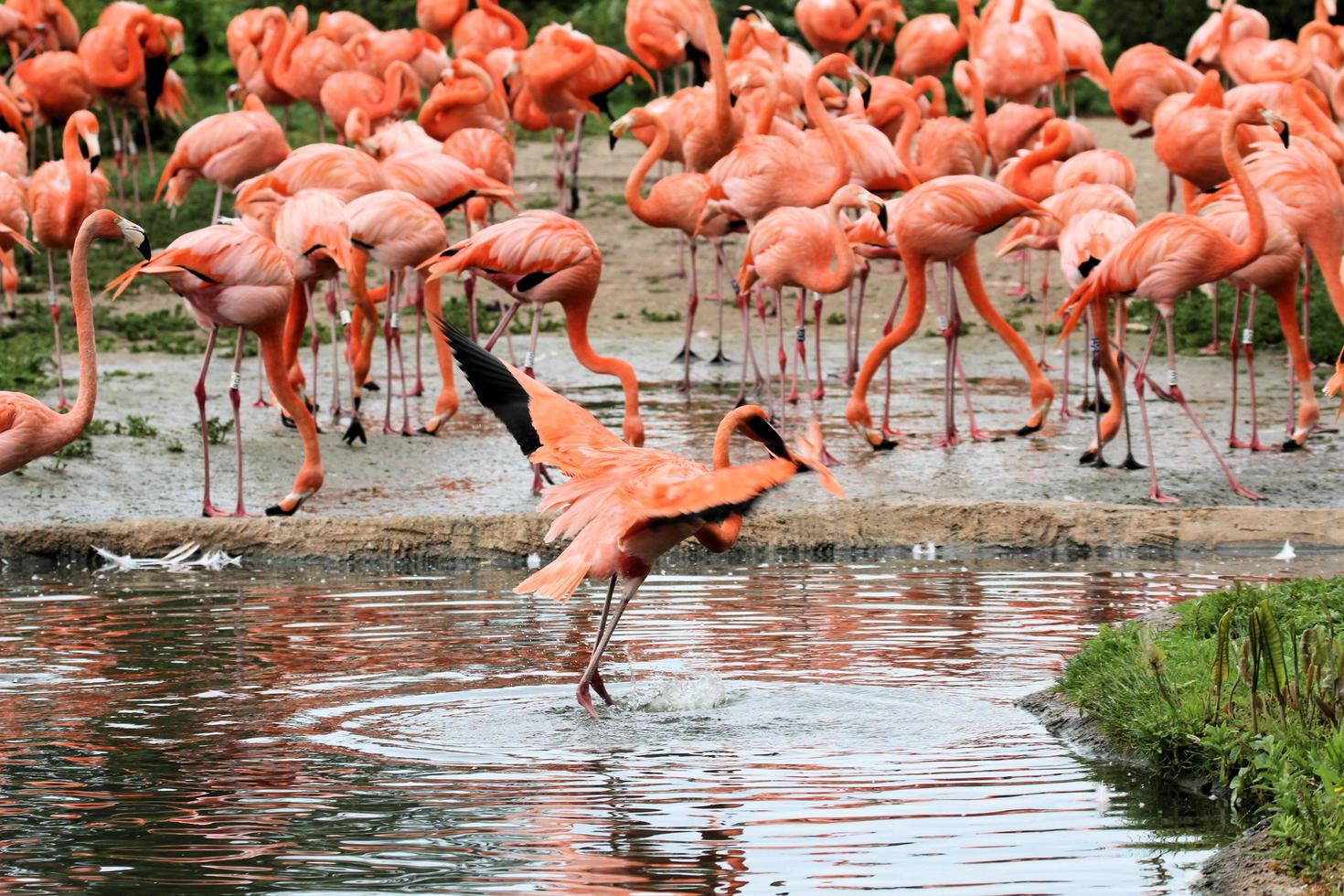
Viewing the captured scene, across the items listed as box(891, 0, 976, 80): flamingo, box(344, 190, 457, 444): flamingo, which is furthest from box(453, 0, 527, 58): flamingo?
box(344, 190, 457, 444): flamingo

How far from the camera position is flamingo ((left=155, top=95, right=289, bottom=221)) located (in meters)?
10.8

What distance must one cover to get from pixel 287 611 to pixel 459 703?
4.47 ft

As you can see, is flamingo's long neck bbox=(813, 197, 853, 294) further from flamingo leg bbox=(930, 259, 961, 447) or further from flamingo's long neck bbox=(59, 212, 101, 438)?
flamingo's long neck bbox=(59, 212, 101, 438)

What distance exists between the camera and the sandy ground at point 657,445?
25.9ft

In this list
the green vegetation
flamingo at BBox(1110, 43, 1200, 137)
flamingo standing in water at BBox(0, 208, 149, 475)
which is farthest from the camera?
flamingo at BBox(1110, 43, 1200, 137)

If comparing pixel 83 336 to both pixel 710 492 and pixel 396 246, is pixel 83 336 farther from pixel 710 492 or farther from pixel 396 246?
pixel 710 492

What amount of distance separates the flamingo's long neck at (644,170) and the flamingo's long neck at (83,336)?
13.0 ft

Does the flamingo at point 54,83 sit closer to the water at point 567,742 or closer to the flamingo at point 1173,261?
the water at point 567,742

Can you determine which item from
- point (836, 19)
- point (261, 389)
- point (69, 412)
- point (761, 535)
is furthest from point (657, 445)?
point (836, 19)

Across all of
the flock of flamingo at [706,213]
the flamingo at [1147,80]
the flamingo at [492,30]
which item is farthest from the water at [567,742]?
the flamingo at [492,30]

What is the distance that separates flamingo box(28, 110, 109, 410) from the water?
343 centimetres

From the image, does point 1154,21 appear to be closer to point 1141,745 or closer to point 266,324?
point 266,324

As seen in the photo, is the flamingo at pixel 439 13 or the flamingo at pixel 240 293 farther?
the flamingo at pixel 439 13

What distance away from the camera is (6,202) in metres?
9.37
